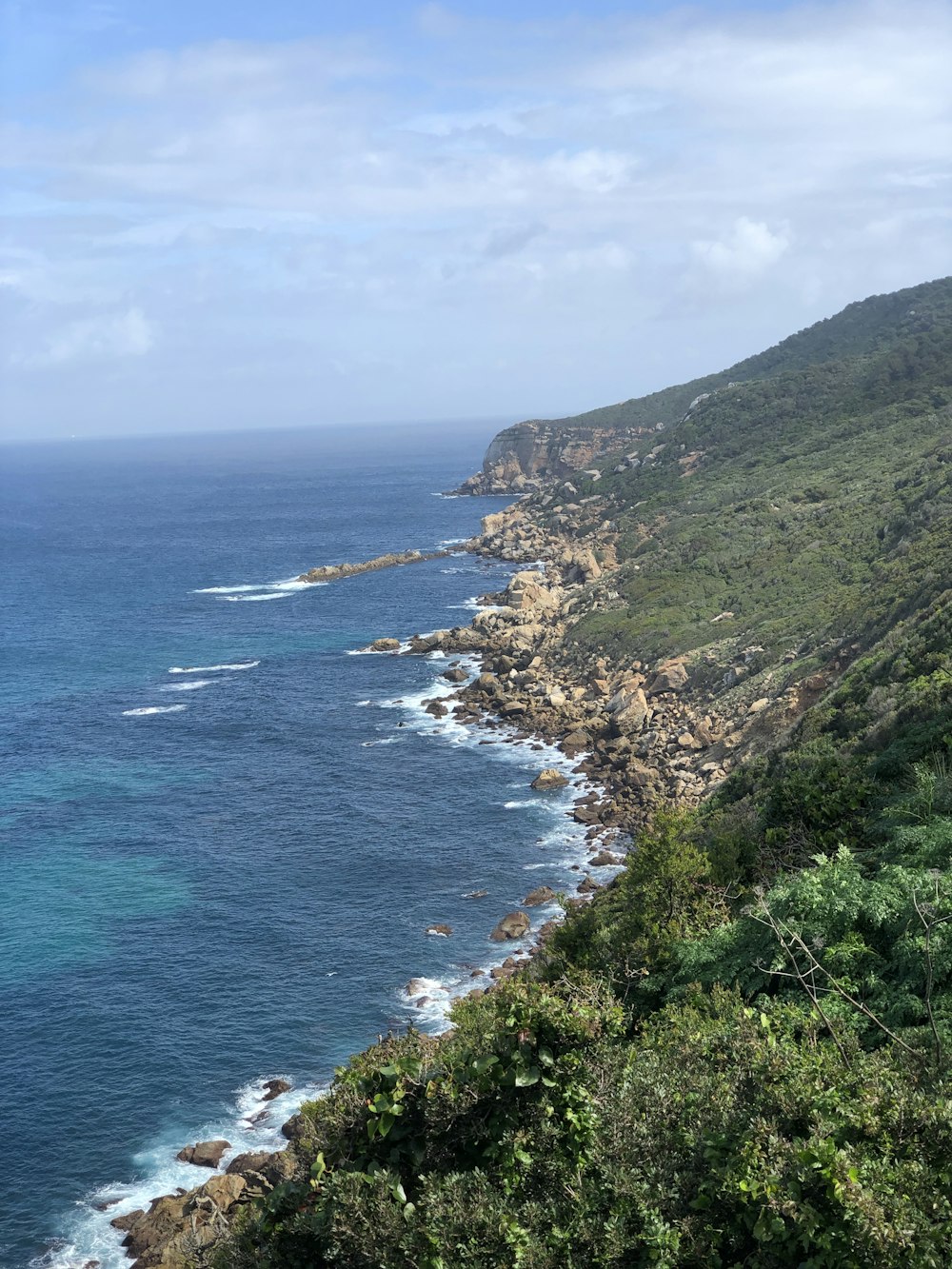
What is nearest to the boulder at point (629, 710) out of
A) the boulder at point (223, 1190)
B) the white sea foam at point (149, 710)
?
the white sea foam at point (149, 710)

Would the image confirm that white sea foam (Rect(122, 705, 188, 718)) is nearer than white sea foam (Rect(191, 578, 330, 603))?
Yes

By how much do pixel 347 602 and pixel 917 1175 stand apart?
337 ft

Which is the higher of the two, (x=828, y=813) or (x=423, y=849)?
(x=828, y=813)

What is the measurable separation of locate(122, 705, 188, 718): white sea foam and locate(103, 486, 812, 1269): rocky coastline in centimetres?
1876

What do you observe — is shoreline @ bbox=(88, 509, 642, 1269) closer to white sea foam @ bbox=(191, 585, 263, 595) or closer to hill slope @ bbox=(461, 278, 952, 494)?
white sea foam @ bbox=(191, 585, 263, 595)

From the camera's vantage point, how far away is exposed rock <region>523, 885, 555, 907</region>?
46.5m

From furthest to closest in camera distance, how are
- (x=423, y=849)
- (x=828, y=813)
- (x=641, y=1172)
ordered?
(x=423, y=849)
(x=828, y=813)
(x=641, y=1172)

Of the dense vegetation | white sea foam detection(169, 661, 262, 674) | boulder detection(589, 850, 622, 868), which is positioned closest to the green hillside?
white sea foam detection(169, 661, 262, 674)

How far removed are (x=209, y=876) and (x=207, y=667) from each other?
40.4 m

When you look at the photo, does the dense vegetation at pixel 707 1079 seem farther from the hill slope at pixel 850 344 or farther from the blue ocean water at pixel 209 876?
the hill slope at pixel 850 344

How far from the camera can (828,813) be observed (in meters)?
26.1

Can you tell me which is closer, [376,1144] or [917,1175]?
[917,1175]

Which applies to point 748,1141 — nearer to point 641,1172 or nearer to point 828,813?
point 641,1172

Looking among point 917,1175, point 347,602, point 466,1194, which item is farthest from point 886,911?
point 347,602
